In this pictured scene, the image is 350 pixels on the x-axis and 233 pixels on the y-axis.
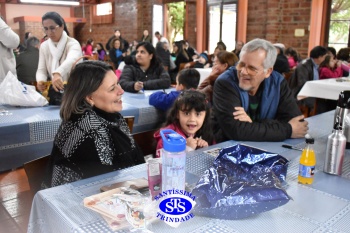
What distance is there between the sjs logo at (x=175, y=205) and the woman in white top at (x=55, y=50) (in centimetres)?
210

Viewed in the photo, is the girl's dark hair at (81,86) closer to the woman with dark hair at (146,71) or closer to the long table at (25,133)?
the long table at (25,133)

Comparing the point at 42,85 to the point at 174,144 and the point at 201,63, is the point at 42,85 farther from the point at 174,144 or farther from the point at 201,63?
the point at 201,63

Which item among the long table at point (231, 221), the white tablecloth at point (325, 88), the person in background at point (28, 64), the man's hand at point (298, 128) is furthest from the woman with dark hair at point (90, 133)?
the person in background at point (28, 64)

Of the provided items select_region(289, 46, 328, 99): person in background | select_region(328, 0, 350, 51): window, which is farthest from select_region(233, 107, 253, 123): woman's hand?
select_region(328, 0, 350, 51): window

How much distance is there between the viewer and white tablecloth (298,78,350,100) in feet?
12.5

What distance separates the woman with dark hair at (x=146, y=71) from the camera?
131 inches

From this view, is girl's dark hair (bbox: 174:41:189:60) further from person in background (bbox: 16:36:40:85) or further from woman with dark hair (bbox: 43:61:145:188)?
woman with dark hair (bbox: 43:61:145:188)

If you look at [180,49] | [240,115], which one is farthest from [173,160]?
[180,49]

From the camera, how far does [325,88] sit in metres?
3.93

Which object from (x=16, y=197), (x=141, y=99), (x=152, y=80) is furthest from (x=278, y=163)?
(x=152, y=80)

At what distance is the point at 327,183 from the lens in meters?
1.18

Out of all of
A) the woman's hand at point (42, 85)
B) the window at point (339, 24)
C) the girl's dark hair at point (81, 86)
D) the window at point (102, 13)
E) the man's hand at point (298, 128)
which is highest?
the window at point (102, 13)

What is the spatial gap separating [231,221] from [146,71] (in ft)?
8.96

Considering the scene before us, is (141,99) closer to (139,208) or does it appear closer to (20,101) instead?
(20,101)
